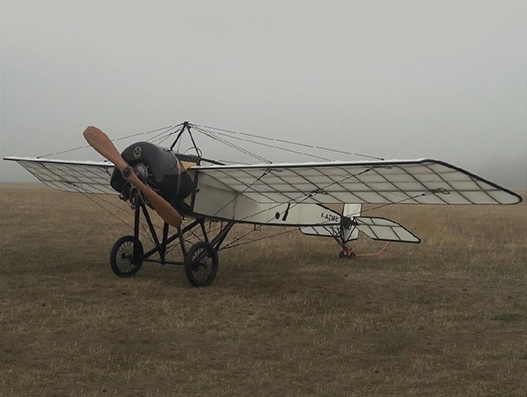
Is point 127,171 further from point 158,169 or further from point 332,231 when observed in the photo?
point 332,231

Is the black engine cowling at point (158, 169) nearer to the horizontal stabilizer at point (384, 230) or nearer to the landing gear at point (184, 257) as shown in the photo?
the landing gear at point (184, 257)

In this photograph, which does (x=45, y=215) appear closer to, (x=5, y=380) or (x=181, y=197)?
(x=181, y=197)

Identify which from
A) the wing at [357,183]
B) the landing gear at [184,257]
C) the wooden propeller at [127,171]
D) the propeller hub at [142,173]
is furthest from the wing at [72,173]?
the wing at [357,183]

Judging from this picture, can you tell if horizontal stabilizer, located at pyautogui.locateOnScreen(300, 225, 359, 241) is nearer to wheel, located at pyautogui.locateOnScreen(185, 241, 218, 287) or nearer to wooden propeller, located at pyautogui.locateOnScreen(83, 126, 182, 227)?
wheel, located at pyautogui.locateOnScreen(185, 241, 218, 287)

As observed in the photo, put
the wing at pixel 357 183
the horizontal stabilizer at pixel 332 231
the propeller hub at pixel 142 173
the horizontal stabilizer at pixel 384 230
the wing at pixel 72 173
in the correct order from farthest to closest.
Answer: the horizontal stabilizer at pixel 332 231, the horizontal stabilizer at pixel 384 230, the wing at pixel 72 173, the propeller hub at pixel 142 173, the wing at pixel 357 183

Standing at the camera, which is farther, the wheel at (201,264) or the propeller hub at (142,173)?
the wheel at (201,264)

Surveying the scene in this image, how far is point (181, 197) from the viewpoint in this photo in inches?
445

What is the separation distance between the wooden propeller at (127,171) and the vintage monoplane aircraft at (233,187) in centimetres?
2

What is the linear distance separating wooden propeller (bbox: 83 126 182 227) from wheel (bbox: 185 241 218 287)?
641 millimetres

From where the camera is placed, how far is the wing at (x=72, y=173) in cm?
1365

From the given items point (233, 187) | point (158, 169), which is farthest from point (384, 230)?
point (158, 169)

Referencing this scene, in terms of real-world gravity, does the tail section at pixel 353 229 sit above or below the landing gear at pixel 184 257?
→ above

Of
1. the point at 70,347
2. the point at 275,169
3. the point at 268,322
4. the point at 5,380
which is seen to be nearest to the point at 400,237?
the point at 275,169

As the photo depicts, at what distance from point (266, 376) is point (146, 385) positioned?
133 centimetres
